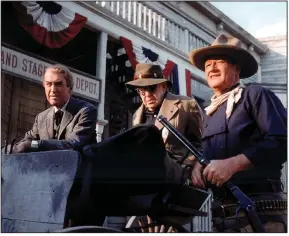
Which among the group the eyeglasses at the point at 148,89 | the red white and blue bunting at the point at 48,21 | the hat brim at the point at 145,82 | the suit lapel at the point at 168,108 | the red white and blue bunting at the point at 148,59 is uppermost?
the red white and blue bunting at the point at 48,21

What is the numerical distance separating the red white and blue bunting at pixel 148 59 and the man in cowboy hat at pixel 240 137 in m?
1.01

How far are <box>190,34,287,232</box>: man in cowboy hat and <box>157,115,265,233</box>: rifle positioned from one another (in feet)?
0.12

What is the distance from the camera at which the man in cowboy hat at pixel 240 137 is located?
1484 millimetres

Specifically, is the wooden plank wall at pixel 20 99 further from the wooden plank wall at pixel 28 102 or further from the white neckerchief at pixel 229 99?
the white neckerchief at pixel 229 99

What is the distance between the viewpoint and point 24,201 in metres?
1.39

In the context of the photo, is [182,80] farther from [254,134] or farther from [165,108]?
[254,134]

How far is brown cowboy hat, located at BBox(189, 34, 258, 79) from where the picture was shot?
5.43ft

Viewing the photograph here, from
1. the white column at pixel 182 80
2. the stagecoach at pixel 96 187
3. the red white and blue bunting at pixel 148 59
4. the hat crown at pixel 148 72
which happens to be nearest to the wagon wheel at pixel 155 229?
the stagecoach at pixel 96 187

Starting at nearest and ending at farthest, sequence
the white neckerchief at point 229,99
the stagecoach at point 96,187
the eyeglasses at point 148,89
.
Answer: the stagecoach at point 96,187
the white neckerchief at point 229,99
the eyeglasses at point 148,89

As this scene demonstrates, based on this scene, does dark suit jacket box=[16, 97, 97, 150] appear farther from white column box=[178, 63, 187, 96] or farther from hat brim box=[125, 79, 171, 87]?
white column box=[178, 63, 187, 96]

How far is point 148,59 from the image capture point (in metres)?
3.88

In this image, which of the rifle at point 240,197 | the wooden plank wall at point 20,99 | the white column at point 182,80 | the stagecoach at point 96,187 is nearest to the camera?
the stagecoach at point 96,187

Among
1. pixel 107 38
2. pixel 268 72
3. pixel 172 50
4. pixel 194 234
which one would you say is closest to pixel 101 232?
pixel 194 234

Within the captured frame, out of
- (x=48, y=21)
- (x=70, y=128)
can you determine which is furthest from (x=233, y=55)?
(x=48, y=21)
